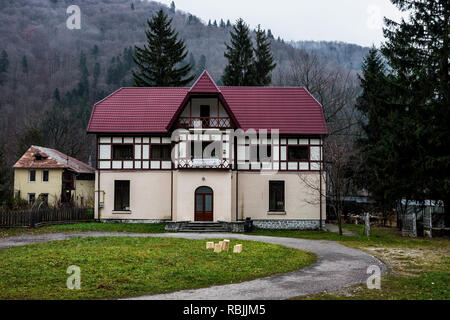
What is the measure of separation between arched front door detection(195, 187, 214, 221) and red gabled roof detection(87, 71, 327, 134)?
473 centimetres

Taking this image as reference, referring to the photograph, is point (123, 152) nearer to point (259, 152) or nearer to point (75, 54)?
point (259, 152)

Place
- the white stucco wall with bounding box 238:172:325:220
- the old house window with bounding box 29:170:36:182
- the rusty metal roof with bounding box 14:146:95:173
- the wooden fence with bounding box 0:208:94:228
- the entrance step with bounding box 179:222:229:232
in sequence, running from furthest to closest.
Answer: the old house window with bounding box 29:170:36:182 → the rusty metal roof with bounding box 14:146:95:173 → the white stucco wall with bounding box 238:172:325:220 → the entrance step with bounding box 179:222:229:232 → the wooden fence with bounding box 0:208:94:228

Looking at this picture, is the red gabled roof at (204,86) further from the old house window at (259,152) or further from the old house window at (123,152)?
the old house window at (123,152)

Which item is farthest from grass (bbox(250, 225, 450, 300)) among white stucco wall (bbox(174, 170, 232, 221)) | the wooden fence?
the wooden fence

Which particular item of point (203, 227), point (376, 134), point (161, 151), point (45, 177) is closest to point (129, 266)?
point (203, 227)

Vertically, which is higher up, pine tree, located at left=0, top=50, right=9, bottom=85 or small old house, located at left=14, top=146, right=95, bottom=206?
pine tree, located at left=0, top=50, right=9, bottom=85

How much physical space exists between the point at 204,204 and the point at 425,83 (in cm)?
1454

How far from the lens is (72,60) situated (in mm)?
82062

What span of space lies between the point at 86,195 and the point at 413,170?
3175cm

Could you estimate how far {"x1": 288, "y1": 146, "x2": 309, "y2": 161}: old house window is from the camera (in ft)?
92.6

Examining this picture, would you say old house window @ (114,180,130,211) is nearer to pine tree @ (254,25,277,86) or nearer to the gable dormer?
the gable dormer

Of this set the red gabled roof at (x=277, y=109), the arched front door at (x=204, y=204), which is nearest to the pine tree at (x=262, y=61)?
the red gabled roof at (x=277, y=109)

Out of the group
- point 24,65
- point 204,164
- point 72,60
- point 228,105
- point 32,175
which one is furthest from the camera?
point 72,60
